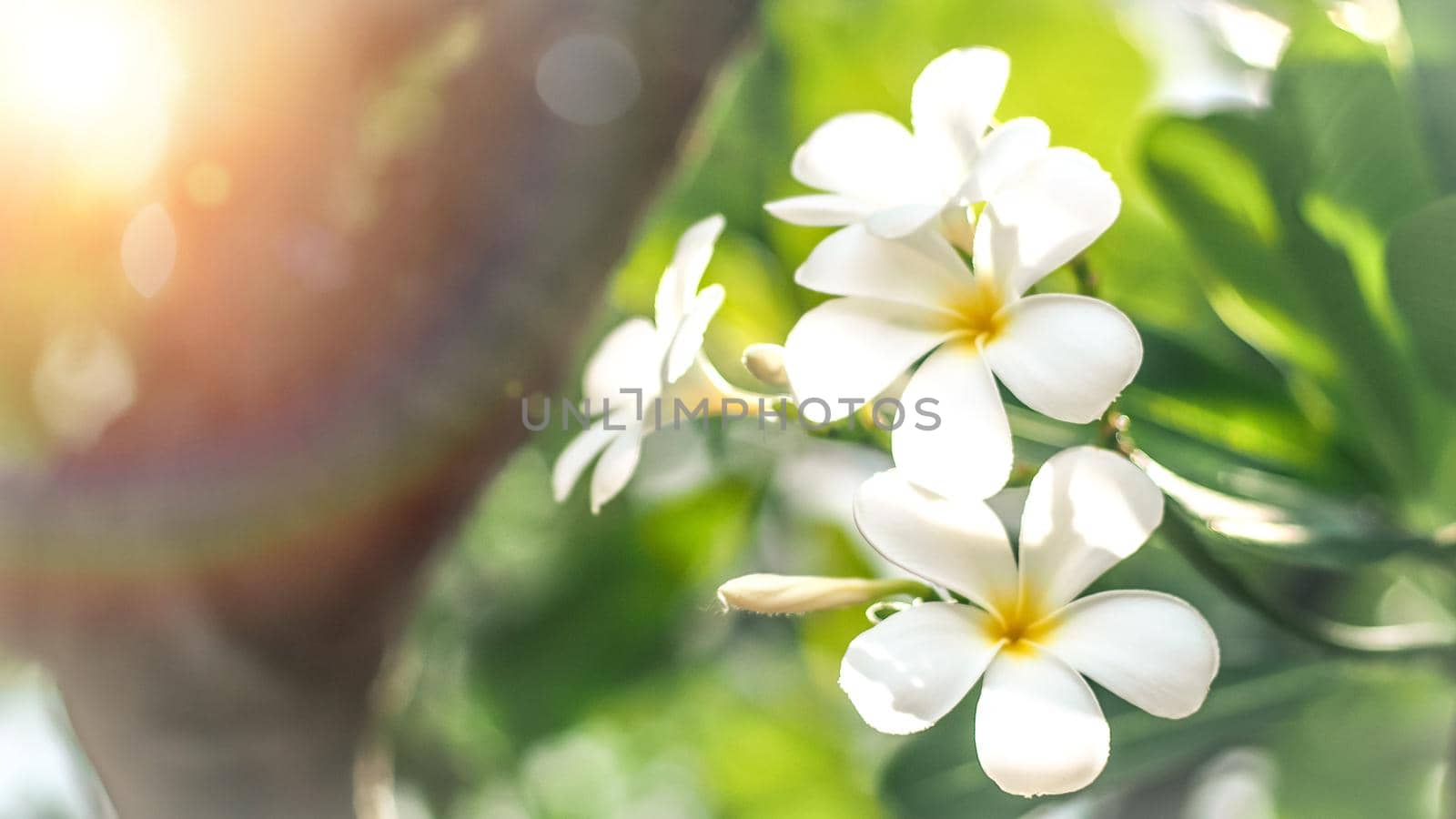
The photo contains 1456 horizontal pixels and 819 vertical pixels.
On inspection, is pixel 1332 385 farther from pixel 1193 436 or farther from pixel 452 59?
pixel 452 59

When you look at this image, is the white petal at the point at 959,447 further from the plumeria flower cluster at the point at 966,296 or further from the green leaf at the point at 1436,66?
the green leaf at the point at 1436,66

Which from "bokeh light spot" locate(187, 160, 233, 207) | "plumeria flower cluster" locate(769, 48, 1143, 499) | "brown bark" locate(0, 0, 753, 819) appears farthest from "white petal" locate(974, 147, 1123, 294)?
"bokeh light spot" locate(187, 160, 233, 207)

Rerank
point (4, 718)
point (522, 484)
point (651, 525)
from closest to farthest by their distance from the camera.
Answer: point (651, 525)
point (522, 484)
point (4, 718)

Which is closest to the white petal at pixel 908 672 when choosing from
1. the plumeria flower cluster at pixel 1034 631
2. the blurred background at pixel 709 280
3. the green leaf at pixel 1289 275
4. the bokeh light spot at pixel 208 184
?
the plumeria flower cluster at pixel 1034 631

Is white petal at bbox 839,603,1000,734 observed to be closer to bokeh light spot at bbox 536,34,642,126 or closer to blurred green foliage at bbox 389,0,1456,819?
blurred green foliage at bbox 389,0,1456,819

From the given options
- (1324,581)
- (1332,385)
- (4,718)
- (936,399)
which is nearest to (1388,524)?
(1332,385)

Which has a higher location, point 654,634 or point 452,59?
→ point 452,59

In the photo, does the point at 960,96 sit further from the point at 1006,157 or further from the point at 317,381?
the point at 317,381

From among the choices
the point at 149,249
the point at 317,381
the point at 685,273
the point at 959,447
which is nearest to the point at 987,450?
the point at 959,447
